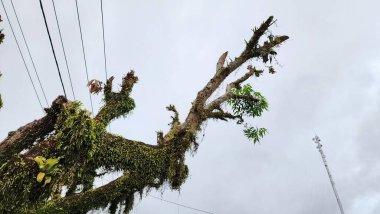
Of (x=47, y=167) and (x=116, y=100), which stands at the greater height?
(x=116, y=100)

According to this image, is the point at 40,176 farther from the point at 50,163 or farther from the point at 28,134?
the point at 28,134

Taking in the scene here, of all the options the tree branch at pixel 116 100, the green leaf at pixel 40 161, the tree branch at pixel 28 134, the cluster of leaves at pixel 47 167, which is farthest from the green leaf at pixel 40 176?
the tree branch at pixel 116 100

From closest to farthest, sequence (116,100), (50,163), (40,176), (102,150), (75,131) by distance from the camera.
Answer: (40,176)
(50,163)
(75,131)
(102,150)
(116,100)

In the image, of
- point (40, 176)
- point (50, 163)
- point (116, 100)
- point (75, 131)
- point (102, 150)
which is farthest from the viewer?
point (116, 100)

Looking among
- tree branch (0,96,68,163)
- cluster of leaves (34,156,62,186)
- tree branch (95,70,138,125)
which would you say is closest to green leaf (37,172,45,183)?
cluster of leaves (34,156,62,186)

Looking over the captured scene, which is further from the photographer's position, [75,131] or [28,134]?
[28,134]

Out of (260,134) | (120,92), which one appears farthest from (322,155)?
(120,92)

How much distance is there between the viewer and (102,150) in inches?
355

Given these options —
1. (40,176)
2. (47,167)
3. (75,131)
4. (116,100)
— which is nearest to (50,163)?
(47,167)

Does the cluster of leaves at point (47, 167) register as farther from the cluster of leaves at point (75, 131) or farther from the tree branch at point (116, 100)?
the tree branch at point (116, 100)

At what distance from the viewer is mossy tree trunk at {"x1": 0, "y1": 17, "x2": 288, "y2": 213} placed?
7.57 meters

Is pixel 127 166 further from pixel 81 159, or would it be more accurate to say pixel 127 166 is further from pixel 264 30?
pixel 264 30

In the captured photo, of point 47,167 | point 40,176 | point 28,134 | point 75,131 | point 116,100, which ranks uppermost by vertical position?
point 116,100

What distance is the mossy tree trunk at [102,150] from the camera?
→ 757 centimetres
